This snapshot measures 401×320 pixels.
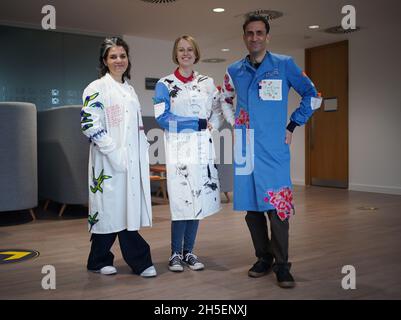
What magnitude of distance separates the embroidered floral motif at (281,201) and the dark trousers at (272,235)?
3 cm

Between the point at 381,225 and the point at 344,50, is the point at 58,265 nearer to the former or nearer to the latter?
the point at 381,225

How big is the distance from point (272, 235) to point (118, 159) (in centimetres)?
90

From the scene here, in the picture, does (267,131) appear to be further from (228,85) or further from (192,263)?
(192,263)

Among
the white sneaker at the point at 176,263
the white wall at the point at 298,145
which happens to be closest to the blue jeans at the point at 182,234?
the white sneaker at the point at 176,263

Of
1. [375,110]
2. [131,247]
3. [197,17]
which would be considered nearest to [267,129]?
[131,247]

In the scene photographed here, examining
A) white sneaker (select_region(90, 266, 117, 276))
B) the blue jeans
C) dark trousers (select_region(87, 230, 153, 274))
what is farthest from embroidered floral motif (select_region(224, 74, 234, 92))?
white sneaker (select_region(90, 266, 117, 276))

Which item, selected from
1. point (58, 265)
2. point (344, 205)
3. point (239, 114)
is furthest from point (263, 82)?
point (344, 205)

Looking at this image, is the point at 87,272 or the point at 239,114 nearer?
the point at 239,114

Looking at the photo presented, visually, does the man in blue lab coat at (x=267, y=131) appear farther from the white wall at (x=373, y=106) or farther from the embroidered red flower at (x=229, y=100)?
the white wall at (x=373, y=106)

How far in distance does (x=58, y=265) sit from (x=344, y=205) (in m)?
3.66

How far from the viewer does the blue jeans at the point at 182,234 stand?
2721 millimetres

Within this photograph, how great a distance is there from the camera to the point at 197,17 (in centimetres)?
623

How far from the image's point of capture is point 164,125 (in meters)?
2.61

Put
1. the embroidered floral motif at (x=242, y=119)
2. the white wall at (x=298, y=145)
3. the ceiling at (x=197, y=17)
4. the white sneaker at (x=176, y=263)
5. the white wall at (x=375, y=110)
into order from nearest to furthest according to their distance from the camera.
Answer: the embroidered floral motif at (x=242, y=119) < the white sneaker at (x=176, y=263) < the ceiling at (x=197, y=17) < the white wall at (x=375, y=110) < the white wall at (x=298, y=145)
